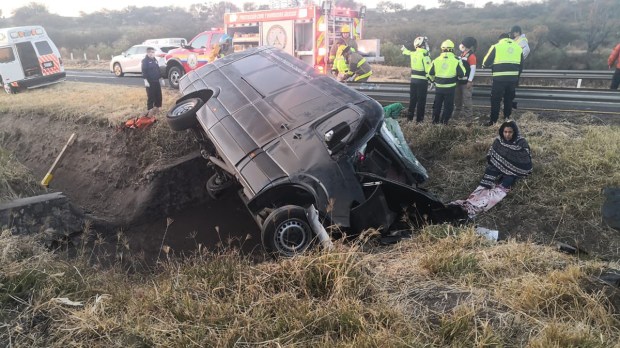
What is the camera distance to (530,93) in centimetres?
993

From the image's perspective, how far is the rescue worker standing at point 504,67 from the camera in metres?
7.06

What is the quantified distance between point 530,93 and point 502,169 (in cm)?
549

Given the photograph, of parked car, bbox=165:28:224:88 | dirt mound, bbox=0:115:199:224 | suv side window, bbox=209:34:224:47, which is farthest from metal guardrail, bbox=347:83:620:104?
dirt mound, bbox=0:115:199:224

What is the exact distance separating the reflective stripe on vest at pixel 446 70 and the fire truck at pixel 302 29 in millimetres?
5177

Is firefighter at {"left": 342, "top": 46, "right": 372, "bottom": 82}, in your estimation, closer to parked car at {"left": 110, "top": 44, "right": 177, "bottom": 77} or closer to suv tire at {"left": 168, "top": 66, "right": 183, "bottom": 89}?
suv tire at {"left": 168, "top": 66, "right": 183, "bottom": 89}

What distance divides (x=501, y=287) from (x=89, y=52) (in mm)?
33865

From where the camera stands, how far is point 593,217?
16.3 feet

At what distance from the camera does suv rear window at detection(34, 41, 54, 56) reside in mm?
14016

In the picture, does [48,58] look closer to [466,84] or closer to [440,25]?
[466,84]

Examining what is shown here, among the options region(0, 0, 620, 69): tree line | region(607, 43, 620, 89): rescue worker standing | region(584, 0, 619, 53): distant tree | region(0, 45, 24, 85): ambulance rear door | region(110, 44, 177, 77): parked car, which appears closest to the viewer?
region(607, 43, 620, 89): rescue worker standing

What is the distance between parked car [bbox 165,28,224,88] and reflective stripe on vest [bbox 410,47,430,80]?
709 cm

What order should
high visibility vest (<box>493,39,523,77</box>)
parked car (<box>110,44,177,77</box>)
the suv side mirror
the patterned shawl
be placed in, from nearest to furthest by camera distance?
1. the suv side mirror
2. the patterned shawl
3. high visibility vest (<box>493,39,523,77</box>)
4. parked car (<box>110,44,177,77</box>)

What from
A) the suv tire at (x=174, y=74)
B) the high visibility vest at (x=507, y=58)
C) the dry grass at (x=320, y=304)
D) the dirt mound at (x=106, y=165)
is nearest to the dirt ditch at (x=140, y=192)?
the dirt mound at (x=106, y=165)

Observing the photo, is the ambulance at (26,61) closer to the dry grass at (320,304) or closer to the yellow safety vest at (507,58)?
the dry grass at (320,304)
